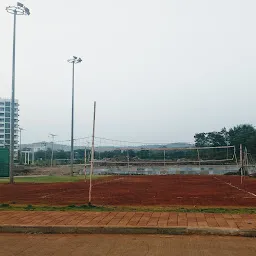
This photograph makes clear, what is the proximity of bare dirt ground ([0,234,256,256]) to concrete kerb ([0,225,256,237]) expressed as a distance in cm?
19

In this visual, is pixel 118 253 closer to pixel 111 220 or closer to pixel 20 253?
pixel 20 253

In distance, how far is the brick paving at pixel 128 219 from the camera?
7.61 meters

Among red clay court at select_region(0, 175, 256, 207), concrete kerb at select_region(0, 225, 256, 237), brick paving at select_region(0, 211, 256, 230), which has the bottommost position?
red clay court at select_region(0, 175, 256, 207)

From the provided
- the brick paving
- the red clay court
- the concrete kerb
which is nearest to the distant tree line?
the red clay court

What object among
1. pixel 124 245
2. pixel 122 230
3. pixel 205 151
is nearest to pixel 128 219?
pixel 122 230

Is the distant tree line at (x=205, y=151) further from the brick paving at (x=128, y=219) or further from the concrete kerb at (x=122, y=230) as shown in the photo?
the concrete kerb at (x=122, y=230)

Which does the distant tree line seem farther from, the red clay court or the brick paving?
the brick paving

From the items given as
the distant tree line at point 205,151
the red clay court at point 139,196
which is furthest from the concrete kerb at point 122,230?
the distant tree line at point 205,151

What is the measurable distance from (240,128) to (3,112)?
230 ft

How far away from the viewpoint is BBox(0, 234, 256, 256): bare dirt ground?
5992mm

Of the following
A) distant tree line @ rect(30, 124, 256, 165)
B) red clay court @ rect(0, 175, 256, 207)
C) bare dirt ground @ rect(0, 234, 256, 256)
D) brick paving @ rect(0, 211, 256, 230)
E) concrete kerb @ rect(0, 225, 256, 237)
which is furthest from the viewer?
Answer: distant tree line @ rect(30, 124, 256, 165)

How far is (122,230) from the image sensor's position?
7344 mm

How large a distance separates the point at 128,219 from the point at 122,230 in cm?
96

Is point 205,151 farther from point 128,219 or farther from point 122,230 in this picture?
point 122,230
